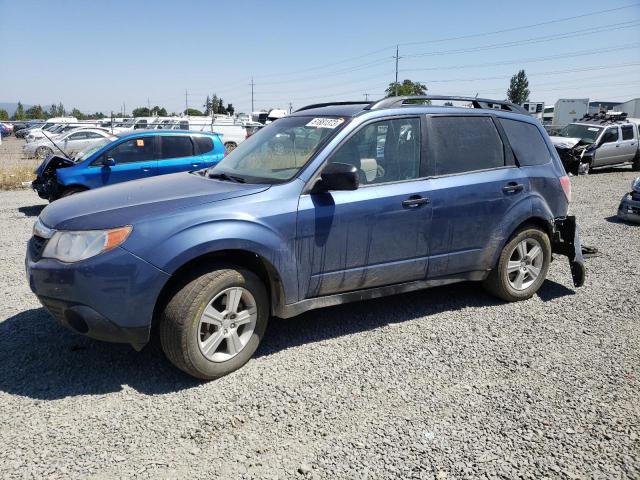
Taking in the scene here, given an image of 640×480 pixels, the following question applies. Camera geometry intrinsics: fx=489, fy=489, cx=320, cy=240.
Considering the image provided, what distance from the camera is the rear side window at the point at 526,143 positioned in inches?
186

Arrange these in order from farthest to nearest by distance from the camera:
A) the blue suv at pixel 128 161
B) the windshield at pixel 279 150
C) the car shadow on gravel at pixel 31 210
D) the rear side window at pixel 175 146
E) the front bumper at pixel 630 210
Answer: the rear side window at pixel 175 146, the car shadow on gravel at pixel 31 210, the blue suv at pixel 128 161, the front bumper at pixel 630 210, the windshield at pixel 279 150

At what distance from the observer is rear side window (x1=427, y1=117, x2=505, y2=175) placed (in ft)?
13.9

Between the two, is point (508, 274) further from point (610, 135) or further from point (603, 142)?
point (610, 135)

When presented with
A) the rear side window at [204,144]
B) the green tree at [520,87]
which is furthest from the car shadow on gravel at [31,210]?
the green tree at [520,87]

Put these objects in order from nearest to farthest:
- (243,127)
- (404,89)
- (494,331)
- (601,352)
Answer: (601,352) < (494,331) < (243,127) < (404,89)

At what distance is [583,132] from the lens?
1789cm

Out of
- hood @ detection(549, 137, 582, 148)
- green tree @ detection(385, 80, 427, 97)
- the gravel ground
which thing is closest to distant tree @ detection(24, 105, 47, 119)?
green tree @ detection(385, 80, 427, 97)

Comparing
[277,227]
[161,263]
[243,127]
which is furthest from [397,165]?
[243,127]

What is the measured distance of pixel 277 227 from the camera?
340 centimetres

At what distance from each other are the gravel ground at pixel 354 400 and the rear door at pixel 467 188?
0.63m

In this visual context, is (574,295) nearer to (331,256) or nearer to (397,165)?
(397,165)

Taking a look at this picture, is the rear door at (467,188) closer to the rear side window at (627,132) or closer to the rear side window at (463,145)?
the rear side window at (463,145)

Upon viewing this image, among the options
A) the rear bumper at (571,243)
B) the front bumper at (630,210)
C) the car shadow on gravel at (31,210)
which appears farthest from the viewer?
the car shadow on gravel at (31,210)

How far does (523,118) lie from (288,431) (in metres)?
3.88
